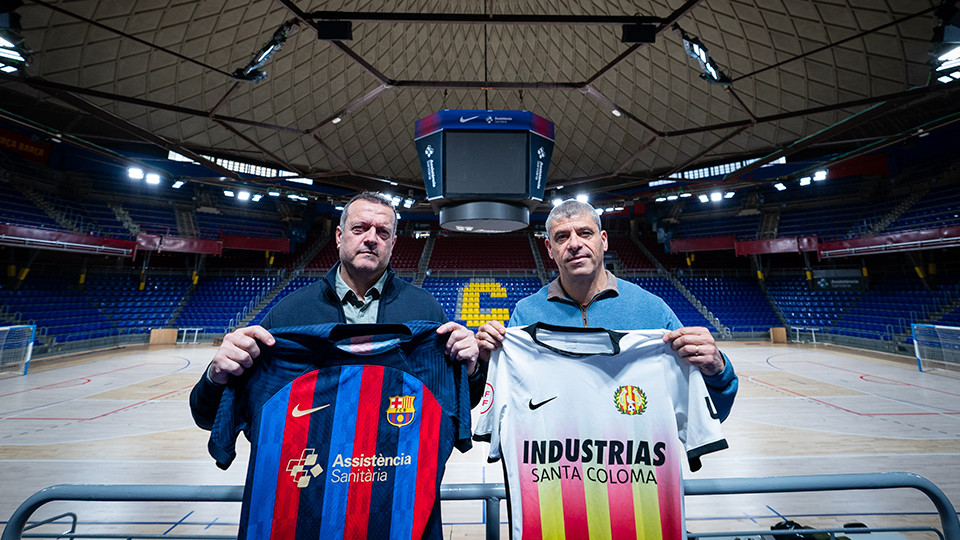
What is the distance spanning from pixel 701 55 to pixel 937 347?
1202 cm

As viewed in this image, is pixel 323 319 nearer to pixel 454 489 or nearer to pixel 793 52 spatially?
pixel 454 489

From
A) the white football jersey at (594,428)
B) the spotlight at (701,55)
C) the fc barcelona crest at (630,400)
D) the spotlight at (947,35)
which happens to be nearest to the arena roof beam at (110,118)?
the white football jersey at (594,428)

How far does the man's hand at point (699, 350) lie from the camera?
1.77 m

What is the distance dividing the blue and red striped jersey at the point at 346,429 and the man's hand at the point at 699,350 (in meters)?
1.12

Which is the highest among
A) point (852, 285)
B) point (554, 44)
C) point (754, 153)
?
point (554, 44)

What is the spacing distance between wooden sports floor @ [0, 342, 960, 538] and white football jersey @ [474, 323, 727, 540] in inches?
77.5

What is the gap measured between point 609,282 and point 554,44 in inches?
607

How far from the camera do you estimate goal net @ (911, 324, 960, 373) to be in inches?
417

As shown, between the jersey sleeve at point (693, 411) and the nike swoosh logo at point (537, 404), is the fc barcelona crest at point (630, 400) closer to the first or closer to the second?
the jersey sleeve at point (693, 411)

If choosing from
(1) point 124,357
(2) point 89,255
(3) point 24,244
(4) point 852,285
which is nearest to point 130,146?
(2) point 89,255

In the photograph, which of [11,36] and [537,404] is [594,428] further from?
[11,36]

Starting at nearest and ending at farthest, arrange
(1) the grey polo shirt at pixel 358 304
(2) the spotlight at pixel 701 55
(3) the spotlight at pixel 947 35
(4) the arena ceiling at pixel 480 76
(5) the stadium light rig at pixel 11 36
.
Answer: (1) the grey polo shirt at pixel 358 304 < (5) the stadium light rig at pixel 11 36 < (3) the spotlight at pixel 947 35 < (2) the spotlight at pixel 701 55 < (4) the arena ceiling at pixel 480 76

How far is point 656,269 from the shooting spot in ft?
80.4

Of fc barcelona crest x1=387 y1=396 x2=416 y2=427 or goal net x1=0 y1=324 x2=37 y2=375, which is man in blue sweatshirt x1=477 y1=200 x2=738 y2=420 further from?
goal net x1=0 y1=324 x2=37 y2=375
